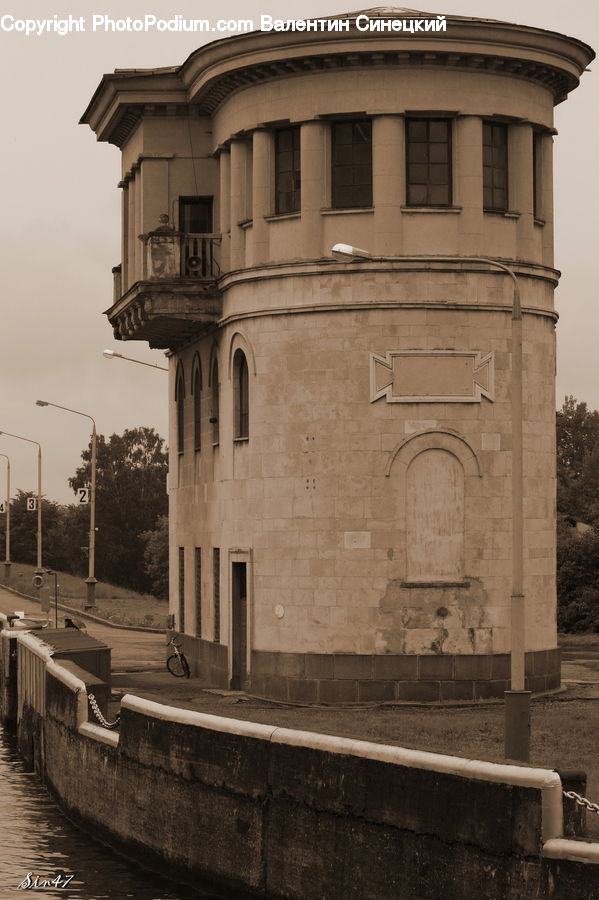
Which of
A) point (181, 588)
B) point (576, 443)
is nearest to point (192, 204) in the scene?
point (181, 588)

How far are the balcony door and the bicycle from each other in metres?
9.69

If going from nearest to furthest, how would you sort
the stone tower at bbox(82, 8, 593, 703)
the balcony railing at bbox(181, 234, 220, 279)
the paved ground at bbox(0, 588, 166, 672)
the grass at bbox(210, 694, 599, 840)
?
the grass at bbox(210, 694, 599, 840), the stone tower at bbox(82, 8, 593, 703), the balcony railing at bbox(181, 234, 220, 279), the paved ground at bbox(0, 588, 166, 672)

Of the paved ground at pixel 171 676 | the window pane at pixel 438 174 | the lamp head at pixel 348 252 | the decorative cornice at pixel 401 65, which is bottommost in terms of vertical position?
the paved ground at pixel 171 676

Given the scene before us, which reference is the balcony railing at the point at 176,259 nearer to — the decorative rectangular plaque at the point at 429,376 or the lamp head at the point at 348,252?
Answer: the decorative rectangular plaque at the point at 429,376

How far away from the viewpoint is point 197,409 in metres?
42.2

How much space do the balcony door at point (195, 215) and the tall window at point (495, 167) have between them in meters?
7.84

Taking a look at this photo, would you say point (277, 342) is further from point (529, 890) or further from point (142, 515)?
point (142, 515)

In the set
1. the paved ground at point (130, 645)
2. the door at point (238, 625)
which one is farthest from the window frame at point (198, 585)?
the door at point (238, 625)

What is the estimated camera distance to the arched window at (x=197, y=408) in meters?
41.8

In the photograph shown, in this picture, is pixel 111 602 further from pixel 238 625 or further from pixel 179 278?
pixel 179 278

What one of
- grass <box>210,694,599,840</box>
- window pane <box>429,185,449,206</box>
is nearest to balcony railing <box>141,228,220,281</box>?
window pane <box>429,185,449,206</box>

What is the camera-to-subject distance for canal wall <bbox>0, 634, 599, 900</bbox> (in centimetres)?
1484

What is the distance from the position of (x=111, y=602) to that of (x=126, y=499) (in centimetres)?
7673

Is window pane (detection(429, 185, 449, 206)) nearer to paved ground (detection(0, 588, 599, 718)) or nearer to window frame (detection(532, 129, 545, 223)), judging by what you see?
window frame (detection(532, 129, 545, 223))
